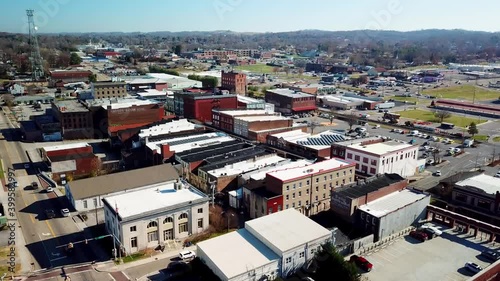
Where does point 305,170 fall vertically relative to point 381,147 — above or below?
below

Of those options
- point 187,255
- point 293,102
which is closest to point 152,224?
point 187,255

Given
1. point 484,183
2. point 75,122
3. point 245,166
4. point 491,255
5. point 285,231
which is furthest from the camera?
point 75,122

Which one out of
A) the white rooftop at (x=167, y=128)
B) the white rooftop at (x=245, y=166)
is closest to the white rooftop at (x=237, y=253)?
the white rooftop at (x=245, y=166)

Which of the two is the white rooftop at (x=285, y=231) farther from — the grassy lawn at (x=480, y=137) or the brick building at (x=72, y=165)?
the grassy lawn at (x=480, y=137)

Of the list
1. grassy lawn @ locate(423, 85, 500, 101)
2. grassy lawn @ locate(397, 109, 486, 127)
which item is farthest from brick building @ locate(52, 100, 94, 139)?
grassy lawn @ locate(423, 85, 500, 101)

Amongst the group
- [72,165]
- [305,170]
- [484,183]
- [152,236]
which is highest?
[305,170]

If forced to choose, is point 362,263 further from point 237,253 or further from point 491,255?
point 491,255

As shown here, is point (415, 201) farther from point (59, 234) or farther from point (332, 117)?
point (332, 117)

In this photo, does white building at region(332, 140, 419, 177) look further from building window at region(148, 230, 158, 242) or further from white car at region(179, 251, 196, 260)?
building window at region(148, 230, 158, 242)
